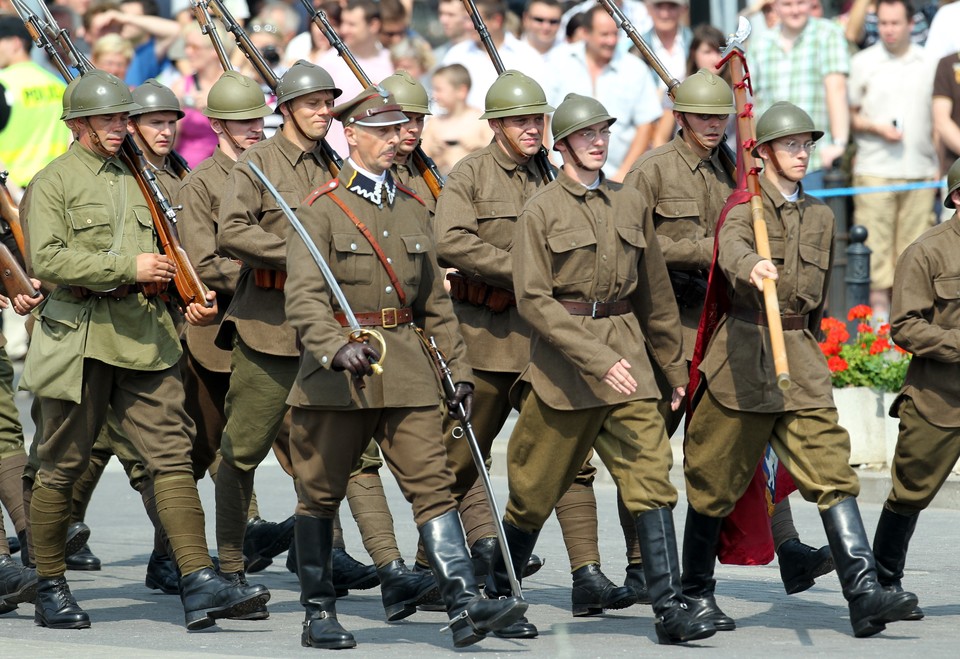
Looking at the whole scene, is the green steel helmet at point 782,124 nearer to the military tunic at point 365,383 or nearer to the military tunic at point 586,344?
the military tunic at point 586,344

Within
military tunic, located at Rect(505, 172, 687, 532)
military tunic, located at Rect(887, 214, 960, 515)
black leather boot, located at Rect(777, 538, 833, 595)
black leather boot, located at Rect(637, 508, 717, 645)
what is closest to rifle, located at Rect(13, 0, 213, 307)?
military tunic, located at Rect(505, 172, 687, 532)

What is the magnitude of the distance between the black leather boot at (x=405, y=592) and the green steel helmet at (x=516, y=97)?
1.98 meters

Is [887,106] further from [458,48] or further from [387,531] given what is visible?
[387,531]

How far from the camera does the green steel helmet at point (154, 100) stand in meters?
9.15

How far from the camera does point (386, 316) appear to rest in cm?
762

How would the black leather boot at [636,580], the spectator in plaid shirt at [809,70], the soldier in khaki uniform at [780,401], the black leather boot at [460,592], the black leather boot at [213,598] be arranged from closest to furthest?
the black leather boot at [460,592]
the soldier in khaki uniform at [780,401]
the black leather boot at [213,598]
the black leather boot at [636,580]
the spectator in plaid shirt at [809,70]

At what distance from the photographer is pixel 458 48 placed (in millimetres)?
15297

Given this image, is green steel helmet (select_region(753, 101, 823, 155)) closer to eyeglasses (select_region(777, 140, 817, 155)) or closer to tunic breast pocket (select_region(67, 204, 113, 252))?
eyeglasses (select_region(777, 140, 817, 155))

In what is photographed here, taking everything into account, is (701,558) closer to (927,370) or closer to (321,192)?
(927,370)

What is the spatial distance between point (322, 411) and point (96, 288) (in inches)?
46.1

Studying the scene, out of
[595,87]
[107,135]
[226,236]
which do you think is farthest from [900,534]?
[595,87]

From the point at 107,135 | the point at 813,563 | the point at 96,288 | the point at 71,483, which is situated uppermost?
the point at 107,135

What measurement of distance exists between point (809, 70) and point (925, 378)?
6.64 meters

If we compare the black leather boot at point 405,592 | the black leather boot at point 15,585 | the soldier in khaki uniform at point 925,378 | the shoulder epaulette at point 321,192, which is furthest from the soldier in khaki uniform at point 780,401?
the black leather boot at point 15,585
